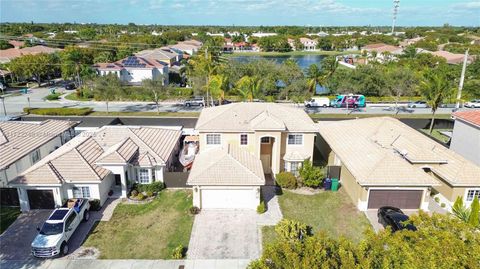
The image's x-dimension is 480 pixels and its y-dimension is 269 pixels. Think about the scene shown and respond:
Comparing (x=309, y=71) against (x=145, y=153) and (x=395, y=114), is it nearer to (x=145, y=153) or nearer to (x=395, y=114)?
(x=395, y=114)

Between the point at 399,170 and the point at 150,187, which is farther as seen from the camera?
the point at 150,187

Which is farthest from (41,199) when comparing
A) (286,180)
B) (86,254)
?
(286,180)

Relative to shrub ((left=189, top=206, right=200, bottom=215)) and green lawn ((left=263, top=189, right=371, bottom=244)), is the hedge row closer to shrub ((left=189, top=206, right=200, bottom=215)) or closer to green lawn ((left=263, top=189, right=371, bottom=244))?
shrub ((left=189, top=206, right=200, bottom=215))

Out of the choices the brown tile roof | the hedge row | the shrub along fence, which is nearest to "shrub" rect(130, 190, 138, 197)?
the shrub along fence

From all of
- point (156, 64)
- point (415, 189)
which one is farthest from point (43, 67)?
point (415, 189)

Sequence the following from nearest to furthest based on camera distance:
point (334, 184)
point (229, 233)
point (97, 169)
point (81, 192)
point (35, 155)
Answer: point (229, 233) < point (81, 192) < point (97, 169) < point (334, 184) < point (35, 155)

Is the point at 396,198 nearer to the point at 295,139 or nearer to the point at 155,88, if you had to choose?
the point at 295,139
